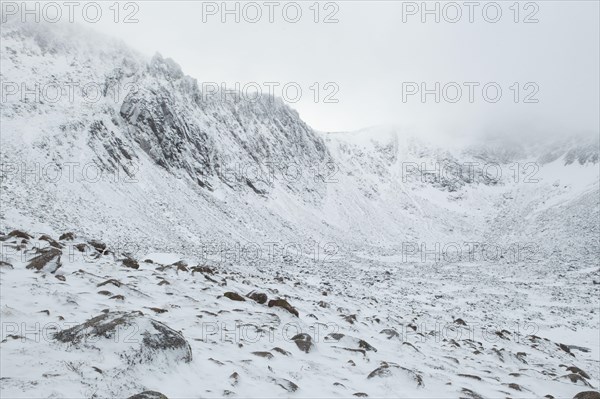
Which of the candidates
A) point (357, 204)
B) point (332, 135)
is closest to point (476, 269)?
point (357, 204)

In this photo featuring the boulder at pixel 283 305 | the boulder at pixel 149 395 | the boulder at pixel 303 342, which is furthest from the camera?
the boulder at pixel 283 305

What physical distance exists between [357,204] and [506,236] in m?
35.4

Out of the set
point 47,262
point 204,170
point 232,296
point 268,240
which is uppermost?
point 204,170

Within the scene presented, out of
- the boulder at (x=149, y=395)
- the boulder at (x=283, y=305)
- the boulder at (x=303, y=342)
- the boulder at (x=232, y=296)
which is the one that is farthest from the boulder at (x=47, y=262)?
the boulder at (x=149, y=395)

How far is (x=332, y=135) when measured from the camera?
126 metres

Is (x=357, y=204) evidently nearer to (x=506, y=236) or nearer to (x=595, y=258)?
(x=506, y=236)

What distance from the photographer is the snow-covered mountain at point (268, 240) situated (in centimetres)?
733

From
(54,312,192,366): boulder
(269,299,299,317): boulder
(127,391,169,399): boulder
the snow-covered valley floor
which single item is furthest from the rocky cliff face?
(127,391,169,399): boulder

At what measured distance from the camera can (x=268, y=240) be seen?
59188 millimetres

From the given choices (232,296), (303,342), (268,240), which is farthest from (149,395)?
(268,240)

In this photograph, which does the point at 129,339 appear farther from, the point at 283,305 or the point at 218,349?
the point at 283,305

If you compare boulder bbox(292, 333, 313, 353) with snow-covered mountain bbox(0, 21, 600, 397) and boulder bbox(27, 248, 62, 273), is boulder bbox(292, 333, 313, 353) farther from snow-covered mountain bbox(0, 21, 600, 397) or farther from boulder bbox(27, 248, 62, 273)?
boulder bbox(27, 248, 62, 273)

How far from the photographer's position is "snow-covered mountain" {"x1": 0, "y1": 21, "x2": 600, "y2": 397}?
7332mm

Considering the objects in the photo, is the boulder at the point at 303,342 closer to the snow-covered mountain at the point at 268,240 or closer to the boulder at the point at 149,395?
the snow-covered mountain at the point at 268,240
